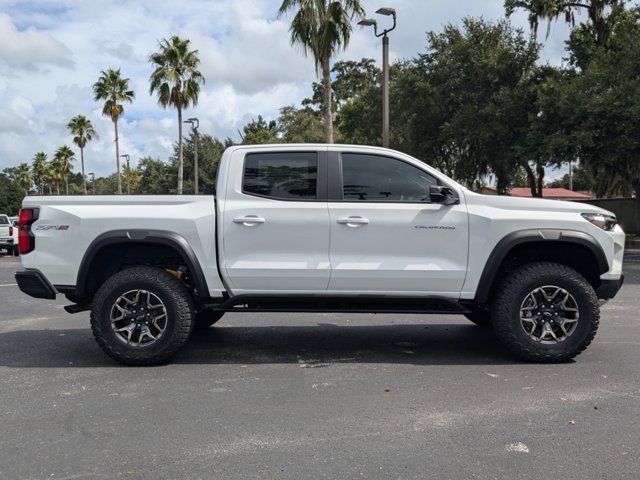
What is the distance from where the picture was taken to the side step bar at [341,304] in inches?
206

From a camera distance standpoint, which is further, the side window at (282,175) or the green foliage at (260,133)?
the green foliage at (260,133)

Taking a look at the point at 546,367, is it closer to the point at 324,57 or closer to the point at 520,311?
the point at 520,311

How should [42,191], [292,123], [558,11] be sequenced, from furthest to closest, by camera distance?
1. [42,191]
2. [292,123]
3. [558,11]

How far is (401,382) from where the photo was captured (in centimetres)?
478

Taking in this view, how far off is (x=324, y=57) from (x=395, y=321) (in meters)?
14.2

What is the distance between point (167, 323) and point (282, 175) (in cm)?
171

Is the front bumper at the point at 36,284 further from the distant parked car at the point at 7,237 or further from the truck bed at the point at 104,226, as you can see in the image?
the distant parked car at the point at 7,237

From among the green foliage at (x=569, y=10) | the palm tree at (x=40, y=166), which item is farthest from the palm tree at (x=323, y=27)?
the palm tree at (x=40, y=166)

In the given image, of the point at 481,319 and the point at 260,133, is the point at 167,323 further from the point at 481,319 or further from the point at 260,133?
the point at 260,133

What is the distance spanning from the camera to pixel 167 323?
204 inches

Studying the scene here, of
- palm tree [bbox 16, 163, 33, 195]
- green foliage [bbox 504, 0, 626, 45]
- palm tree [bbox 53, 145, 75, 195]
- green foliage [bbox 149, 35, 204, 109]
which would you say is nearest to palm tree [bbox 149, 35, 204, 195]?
green foliage [bbox 149, 35, 204, 109]

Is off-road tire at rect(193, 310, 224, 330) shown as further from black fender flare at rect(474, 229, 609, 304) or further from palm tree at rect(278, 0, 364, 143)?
palm tree at rect(278, 0, 364, 143)

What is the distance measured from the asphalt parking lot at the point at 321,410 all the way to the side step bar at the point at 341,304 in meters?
0.52

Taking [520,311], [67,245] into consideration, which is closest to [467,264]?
[520,311]
